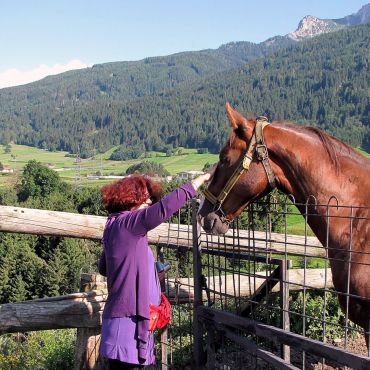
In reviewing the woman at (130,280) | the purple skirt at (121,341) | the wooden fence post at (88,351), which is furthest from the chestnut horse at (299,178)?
the wooden fence post at (88,351)

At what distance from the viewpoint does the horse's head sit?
3109 millimetres

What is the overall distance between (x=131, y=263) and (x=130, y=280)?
102 mm

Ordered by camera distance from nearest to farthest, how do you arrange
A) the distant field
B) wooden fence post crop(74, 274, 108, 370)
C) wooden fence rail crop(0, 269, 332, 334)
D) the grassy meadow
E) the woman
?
the woman < wooden fence rail crop(0, 269, 332, 334) < wooden fence post crop(74, 274, 108, 370) < the grassy meadow < the distant field

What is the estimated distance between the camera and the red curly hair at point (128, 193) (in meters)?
3.08

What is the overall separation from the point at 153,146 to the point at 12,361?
147890 millimetres

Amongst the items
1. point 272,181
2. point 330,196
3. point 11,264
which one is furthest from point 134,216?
point 11,264

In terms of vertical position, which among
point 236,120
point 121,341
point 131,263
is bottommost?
point 121,341

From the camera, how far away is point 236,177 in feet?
10.2

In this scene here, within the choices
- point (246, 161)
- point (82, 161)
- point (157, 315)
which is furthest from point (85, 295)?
point (82, 161)

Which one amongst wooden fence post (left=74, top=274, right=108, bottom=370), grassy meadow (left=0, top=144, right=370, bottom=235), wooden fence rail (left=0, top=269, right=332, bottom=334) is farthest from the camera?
grassy meadow (left=0, top=144, right=370, bottom=235)

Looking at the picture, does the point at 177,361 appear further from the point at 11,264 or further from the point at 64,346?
the point at 11,264

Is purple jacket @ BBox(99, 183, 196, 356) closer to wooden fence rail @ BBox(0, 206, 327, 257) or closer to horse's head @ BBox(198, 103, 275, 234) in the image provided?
horse's head @ BBox(198, 103, 275, 234)

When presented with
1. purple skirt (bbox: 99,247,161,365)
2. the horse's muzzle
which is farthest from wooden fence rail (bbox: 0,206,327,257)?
purple skirt (bbox: 99,247,161,365)

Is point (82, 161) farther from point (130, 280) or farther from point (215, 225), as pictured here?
point (130, 280)
